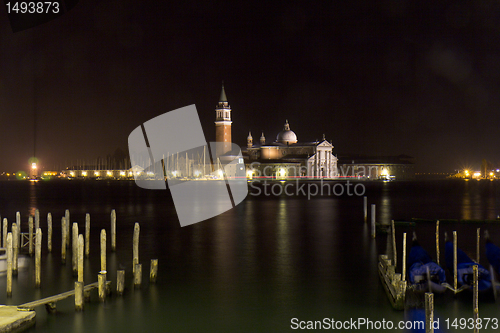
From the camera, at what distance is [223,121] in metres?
101

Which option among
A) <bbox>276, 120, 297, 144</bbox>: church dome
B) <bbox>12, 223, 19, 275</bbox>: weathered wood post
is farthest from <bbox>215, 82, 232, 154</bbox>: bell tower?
<bbox>12, 223, 19, 275</bbox>: weathered wood post

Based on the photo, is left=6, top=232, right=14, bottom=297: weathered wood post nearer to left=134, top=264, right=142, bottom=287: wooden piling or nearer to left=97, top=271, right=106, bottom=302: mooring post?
left=97, top=271, right=106, bottom=302: mooring post

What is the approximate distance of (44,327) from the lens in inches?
378

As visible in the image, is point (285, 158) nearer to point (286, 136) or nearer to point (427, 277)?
point (286, 136)

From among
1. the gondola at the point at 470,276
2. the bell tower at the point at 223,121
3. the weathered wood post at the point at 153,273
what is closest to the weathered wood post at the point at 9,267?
the weathered wood post at the point at 153,273

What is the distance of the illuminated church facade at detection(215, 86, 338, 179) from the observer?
102m

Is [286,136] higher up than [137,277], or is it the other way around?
[286,136]

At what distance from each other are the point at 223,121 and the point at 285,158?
53.4 feet

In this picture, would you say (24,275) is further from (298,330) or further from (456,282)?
(456,282)

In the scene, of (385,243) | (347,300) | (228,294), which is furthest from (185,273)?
(385,243)

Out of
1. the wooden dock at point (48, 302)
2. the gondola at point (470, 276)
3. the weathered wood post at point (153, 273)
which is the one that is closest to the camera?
the wooden dock at point (48, 302)

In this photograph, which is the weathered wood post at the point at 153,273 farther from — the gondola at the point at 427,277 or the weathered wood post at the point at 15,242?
the gondola at the point at 427,277

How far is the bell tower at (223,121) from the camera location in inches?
3986

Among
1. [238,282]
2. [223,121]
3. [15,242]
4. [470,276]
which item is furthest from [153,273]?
[223,121]
